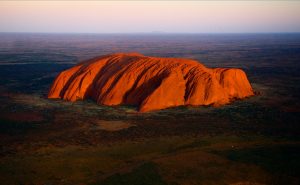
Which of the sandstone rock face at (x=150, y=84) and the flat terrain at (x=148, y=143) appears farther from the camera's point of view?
the sandstone rock face at (x=150, y=84)

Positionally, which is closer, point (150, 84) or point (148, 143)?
point (148, 143)

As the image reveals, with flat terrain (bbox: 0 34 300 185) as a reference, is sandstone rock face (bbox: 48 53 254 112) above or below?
above

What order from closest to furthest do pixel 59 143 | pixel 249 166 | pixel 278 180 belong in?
pixel 278 180 < pixel 249 166 < pixel 59 143

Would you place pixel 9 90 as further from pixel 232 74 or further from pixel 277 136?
pixel 277 136

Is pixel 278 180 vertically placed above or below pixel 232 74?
below

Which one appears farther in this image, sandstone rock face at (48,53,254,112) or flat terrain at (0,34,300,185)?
sandstone rock face at (48,53,254,112)

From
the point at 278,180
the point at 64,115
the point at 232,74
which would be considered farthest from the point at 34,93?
the point at 278,180

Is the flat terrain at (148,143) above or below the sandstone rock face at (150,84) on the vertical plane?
below

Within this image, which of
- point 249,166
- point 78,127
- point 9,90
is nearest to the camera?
point 249,166
